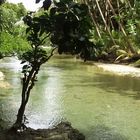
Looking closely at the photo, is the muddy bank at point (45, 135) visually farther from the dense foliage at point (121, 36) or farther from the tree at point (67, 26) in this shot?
the dense foliage at point (121, 36)

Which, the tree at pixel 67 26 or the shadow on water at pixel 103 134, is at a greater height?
the tree at pixel 67 26

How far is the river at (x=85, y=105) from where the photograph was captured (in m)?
8.12

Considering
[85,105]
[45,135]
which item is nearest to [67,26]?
Answer: [45,135]

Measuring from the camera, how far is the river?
26.6 ft

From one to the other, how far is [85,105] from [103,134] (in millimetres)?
3053

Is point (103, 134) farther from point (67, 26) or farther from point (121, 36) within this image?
point (121, 36)

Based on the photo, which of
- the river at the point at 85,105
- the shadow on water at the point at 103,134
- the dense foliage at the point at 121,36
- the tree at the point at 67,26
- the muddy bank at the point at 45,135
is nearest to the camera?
the tree at the point at 67,26

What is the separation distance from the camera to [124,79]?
1692 cm

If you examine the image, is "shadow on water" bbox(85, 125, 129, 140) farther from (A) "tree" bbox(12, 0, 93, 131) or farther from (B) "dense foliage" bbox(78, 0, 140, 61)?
(B) "dense foliage" bbox(78, 0, 140, 61)

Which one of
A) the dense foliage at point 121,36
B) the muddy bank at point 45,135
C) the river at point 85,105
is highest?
the dense foliage at point 121,36

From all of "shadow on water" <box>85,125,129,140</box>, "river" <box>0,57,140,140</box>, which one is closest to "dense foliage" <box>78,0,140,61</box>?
"river" <box>0,57,140,140</box>

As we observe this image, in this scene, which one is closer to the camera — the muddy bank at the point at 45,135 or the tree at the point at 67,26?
the tree at the point at 67,26

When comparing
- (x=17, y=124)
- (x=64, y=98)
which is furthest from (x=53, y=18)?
(x=64, y=98)

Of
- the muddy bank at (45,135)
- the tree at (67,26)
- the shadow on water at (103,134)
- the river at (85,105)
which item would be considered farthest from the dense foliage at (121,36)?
the tree at (67,26)
